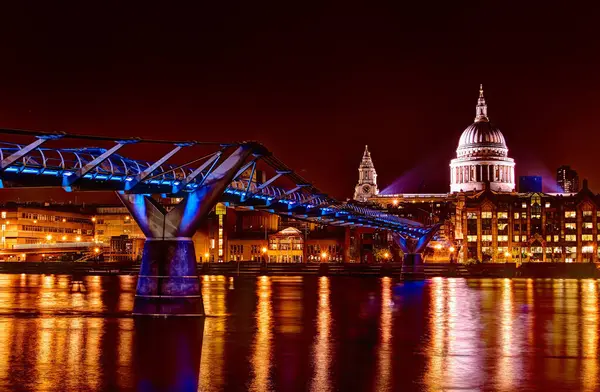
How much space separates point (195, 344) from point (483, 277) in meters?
108

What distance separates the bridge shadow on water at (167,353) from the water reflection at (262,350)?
2.15m

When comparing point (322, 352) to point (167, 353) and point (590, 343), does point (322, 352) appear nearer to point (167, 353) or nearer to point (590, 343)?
point (167, 353)

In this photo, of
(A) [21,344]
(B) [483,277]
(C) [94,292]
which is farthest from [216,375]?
(B) [483,277]

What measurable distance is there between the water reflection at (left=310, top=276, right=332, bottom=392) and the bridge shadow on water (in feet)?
14.0

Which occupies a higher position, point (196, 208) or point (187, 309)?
point (196, 208)

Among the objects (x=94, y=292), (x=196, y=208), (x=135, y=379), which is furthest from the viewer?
(x=94, y=292)

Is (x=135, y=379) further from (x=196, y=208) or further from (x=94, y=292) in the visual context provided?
(x=94, y=292)

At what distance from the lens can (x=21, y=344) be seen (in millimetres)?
44719

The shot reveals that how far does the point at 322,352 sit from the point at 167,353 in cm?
675

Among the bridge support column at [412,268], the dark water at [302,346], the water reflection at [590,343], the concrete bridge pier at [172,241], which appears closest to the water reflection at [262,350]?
the dark water at [302,346]

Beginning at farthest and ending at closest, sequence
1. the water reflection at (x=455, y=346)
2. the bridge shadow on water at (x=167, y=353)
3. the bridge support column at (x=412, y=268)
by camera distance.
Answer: the bridge support column at (x=412, y=268)
the water reflection at (x=455, y=346)
the bridge shadow on water at (x=167, y=353)

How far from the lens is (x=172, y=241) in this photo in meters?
55.5

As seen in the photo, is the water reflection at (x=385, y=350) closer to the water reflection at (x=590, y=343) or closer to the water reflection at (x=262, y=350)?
the water reflection at (x=262, y=350)

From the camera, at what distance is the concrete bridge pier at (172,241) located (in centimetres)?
5534
